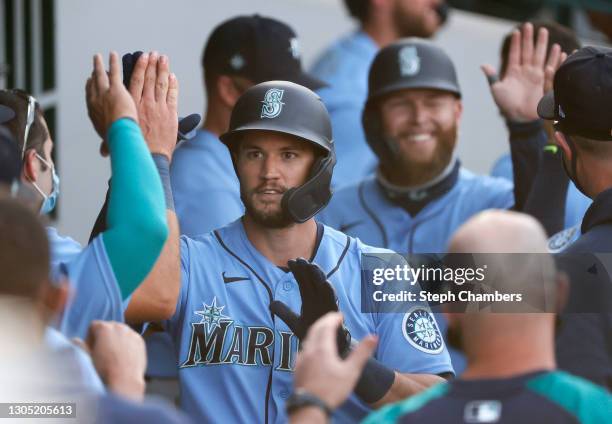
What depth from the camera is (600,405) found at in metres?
2.66

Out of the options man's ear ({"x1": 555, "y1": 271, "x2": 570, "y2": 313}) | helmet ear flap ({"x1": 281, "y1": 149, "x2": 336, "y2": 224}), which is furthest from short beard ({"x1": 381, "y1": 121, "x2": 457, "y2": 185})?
man's ear ({"x1": 555, "y1": 271, "x2": 570, "y2": 313})

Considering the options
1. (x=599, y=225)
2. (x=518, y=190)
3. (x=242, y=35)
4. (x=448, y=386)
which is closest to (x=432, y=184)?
(x=518, y=190)

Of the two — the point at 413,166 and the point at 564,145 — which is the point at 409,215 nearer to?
the point at 413,166

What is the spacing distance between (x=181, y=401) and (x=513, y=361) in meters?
1.43

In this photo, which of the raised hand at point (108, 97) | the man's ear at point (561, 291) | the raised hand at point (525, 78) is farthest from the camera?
the raised hand at point (525, 78)

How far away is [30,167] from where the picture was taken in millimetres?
3723

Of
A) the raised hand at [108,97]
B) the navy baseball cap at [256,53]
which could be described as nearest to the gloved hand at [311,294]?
the raised hand at [108,97]

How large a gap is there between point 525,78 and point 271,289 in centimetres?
156

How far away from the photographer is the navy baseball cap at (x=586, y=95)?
13.2 ft

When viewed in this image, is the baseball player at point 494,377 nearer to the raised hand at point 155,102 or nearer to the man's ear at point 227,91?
the raised hand at point 155,102

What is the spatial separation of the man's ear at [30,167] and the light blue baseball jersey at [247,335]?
1.66 feet

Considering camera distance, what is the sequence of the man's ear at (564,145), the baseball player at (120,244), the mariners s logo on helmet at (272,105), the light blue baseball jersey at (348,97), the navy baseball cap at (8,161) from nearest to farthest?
A: the navy baseball cap at (8,161)
the baseball player at (120,244)
the man's ear at (564,145)
the mariners s logo on helmet at (272,105)
the light blue baseball jersey at (348,97)

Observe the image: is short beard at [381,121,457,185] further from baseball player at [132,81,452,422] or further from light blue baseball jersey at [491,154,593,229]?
baseball player at [132,81,452,422]

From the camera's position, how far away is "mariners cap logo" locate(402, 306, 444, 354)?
3.92 m
